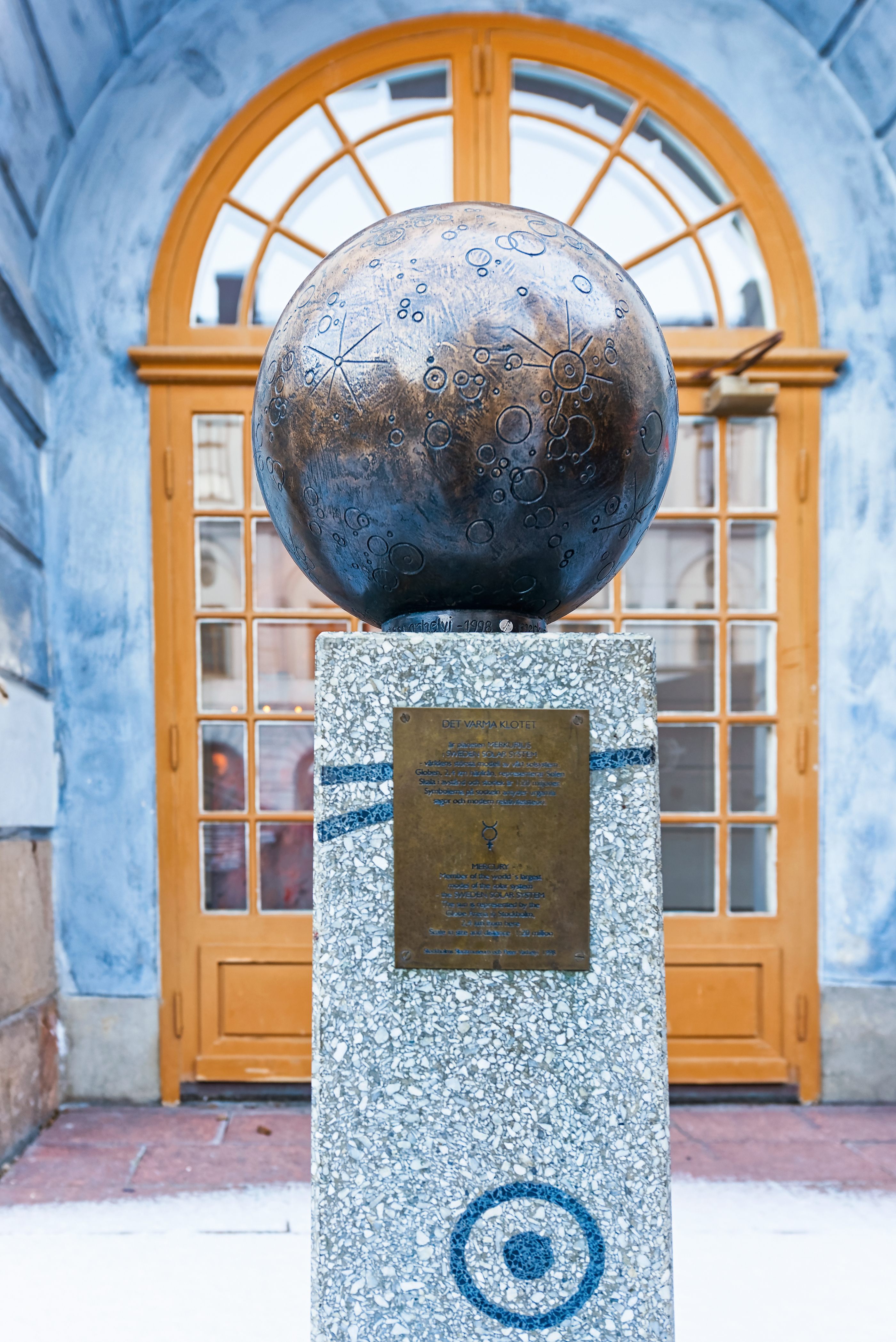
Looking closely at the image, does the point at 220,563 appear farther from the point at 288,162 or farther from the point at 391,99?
the point at 391,99

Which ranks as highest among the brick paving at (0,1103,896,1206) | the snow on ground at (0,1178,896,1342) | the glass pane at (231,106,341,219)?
the glass pane at (231,106,341,219)

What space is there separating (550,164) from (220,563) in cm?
207

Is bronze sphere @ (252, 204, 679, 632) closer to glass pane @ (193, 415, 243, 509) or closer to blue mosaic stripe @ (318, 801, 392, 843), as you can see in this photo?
blue mosaic stripe @ (318, 801, 392, 843)

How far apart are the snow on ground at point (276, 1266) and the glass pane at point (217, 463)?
2.43 m

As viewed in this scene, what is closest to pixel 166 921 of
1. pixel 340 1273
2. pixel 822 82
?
pixel 340 1273

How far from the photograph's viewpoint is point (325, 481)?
141 centimetres

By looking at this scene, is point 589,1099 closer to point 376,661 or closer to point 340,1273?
point 340,1273

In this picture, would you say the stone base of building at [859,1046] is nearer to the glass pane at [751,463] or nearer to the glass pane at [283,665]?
the glass pane at [751,463]

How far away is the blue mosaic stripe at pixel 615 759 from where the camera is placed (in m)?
1.49

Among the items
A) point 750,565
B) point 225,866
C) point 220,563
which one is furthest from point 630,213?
point 225,866

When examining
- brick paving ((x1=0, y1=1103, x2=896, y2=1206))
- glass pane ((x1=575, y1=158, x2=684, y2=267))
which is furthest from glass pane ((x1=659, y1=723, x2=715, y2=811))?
glass pane ((x1=575, y1=158, x2=684, y2=267))

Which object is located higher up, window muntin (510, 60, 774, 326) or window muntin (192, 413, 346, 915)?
window muntin (510, 60, 774, 326)

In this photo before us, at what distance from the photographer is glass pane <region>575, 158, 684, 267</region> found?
3.80 metres

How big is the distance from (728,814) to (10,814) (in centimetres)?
264
